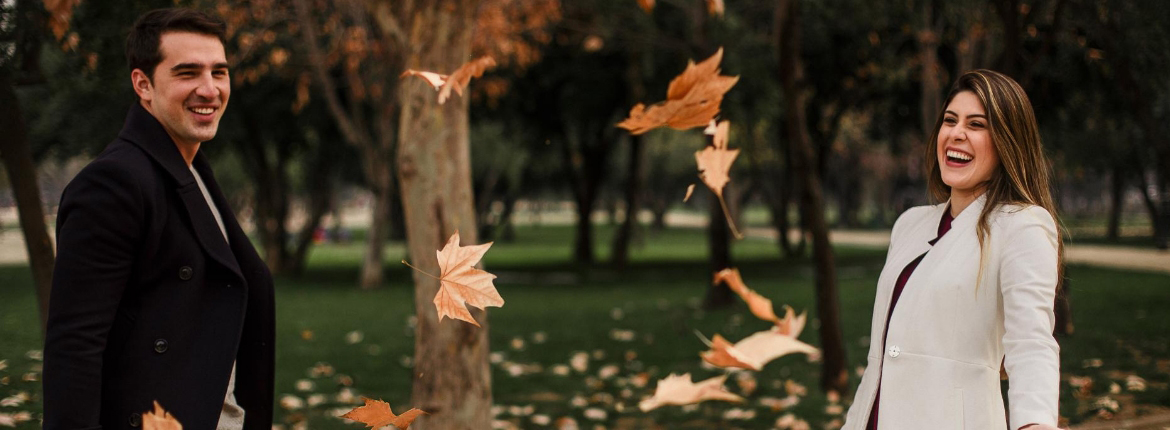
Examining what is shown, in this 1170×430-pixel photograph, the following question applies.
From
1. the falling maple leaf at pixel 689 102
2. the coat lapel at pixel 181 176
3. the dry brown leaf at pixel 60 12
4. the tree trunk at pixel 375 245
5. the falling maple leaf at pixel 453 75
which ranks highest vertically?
the dry brown leaf at pixel 60 12

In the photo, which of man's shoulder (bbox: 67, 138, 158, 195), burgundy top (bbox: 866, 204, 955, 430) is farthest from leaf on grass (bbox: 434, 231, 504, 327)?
burgundy top (bbox: 866, 204, 955, 430)

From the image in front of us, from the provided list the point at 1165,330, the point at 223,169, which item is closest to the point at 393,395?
the point at 1165,330

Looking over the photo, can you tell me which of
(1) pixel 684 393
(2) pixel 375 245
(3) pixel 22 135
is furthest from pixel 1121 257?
(3) pixel 22 135

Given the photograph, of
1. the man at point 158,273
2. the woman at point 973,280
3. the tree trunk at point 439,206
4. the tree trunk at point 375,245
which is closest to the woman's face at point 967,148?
the woman at point 973,280

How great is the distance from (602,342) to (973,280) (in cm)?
891

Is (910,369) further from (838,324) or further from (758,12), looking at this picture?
(758,12)

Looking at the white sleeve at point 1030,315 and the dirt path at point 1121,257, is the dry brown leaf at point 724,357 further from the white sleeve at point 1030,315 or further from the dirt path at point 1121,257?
the dirt path at point 1121,257

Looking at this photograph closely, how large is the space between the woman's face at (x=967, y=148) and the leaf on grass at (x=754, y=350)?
66 cm

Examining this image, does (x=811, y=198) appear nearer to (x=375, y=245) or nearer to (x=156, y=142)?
(x=156, y=142)

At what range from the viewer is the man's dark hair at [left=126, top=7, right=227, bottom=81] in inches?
92.7

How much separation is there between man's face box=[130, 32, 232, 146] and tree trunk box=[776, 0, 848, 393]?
5.60m

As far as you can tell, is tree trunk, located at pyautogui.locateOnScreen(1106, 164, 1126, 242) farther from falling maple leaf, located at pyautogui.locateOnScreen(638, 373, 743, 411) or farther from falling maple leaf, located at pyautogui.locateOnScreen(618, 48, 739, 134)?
falling maple leaf, located at pyautogui.locateOnScreen(618, 48, 739, 134)

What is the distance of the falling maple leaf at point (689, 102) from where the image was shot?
2.82m

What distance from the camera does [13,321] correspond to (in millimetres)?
5344
